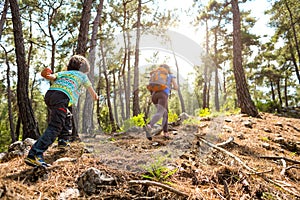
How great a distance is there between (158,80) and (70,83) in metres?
1.31

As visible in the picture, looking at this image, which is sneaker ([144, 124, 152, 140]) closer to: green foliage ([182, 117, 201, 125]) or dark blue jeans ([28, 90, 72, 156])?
green foliage ([182, 117, 201, 125])

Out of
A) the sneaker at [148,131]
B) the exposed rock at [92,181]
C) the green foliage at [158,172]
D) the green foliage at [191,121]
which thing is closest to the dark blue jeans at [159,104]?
the sneaker at [148,131]

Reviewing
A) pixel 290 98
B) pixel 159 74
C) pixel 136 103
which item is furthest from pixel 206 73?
pixel 290 98

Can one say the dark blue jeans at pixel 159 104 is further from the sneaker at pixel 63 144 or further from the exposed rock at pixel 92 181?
the exposed rock at pixel 92 181

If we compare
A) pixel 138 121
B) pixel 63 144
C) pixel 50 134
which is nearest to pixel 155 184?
pixel 50 134

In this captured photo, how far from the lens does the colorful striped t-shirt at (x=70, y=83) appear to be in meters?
2.94

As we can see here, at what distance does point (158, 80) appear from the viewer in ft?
11.4

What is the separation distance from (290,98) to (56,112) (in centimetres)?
3795

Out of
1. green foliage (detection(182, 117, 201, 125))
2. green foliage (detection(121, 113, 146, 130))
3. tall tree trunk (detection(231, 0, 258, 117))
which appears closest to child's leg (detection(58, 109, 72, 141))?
green foliage (detection(121, 113, 146, 130))

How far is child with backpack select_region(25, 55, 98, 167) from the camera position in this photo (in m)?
2.57

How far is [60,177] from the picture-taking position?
231 cm

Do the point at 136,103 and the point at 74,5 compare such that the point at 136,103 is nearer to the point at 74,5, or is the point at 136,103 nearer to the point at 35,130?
the point at 35,130

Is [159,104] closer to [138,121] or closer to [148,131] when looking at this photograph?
[148,131]

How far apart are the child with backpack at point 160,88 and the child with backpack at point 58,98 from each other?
949mm
